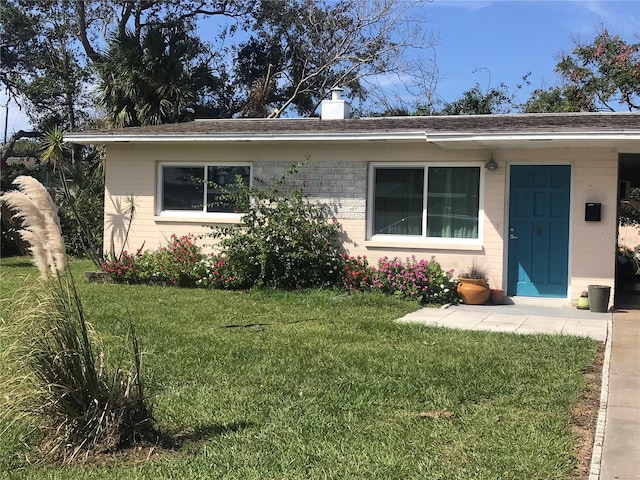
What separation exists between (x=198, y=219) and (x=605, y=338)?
7.87 meters

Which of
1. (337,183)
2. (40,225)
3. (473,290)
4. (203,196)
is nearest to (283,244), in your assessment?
(337,183)

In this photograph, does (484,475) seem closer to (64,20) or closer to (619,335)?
(619,335)

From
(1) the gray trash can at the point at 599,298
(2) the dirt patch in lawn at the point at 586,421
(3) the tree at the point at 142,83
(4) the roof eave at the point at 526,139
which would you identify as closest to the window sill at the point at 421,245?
(4) the roof eave at the point at 526,139

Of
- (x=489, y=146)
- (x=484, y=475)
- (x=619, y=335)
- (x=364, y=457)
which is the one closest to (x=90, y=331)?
(x=364, y=457)

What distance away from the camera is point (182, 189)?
1302cm

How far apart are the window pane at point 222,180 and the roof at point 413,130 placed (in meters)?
0.79

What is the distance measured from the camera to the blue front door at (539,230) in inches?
421

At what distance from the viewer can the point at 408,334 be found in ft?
25.3

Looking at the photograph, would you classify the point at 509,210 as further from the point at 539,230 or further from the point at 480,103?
the point at 480,103

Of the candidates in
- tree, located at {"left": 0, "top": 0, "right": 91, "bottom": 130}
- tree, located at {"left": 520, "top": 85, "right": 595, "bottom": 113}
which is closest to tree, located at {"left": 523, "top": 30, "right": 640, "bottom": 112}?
tree, located at {"left": 520, "top": 85, "right": 595, "bottom": 113}

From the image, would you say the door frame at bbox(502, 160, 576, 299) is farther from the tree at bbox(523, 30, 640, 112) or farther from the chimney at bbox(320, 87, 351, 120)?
the tree at bbox(523, 30, 640, 112)

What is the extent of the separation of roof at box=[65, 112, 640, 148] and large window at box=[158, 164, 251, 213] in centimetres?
79

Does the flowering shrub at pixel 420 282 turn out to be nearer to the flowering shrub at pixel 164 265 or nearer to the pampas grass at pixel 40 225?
the flowering shrub at pixel 164 265

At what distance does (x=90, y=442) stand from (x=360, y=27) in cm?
2583
